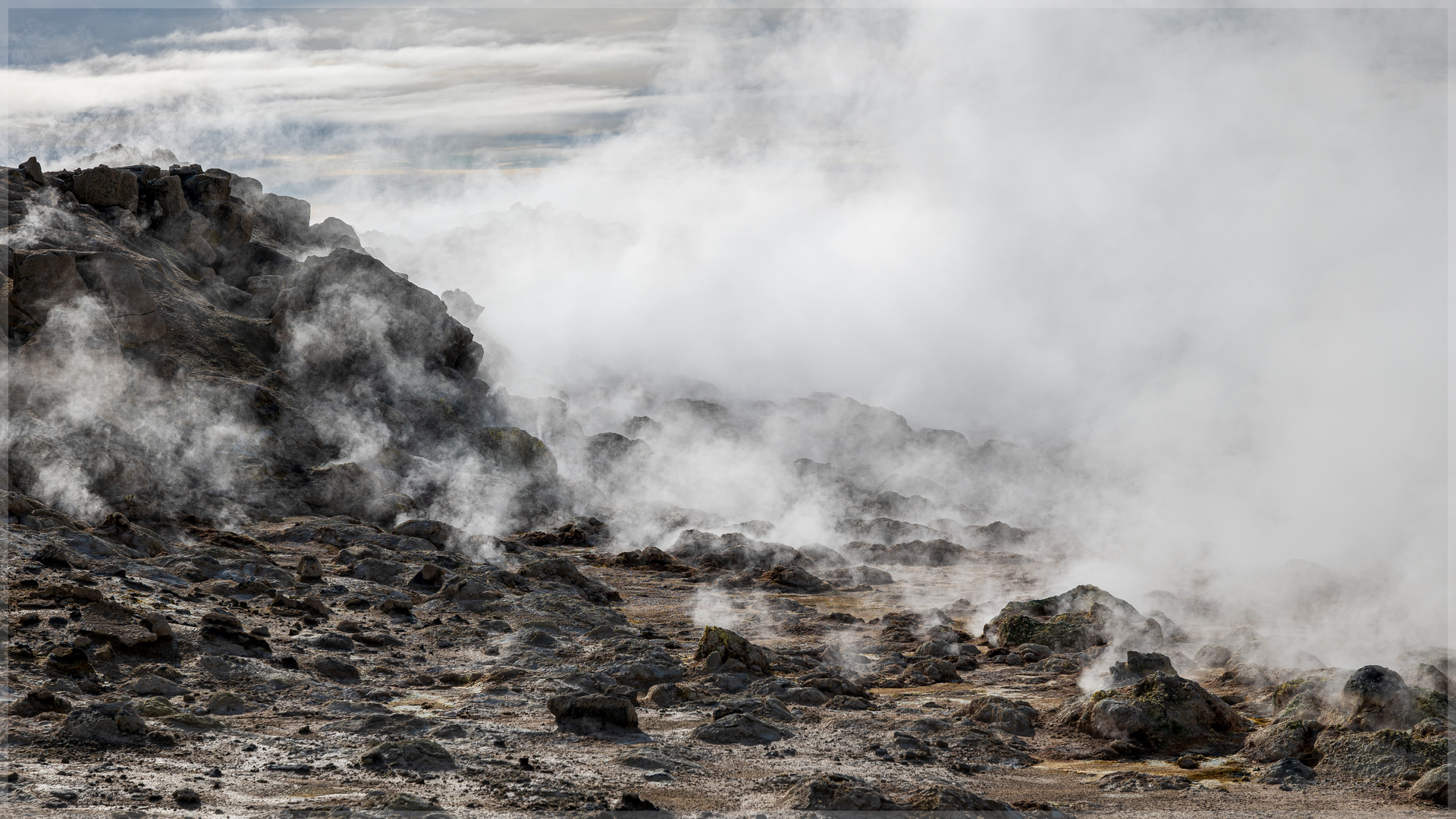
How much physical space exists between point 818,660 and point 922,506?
2823cm

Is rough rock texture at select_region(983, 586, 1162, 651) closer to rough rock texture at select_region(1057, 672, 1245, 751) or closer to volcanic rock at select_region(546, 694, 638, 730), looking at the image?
rough rock texture at select_region(1057, 672, 1245, 751)

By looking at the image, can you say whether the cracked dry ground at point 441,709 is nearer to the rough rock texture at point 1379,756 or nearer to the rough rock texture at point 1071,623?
the rough rock texture at point 1379,756

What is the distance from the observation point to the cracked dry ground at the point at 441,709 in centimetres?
993

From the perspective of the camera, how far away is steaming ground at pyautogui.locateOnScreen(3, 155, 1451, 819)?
11.0 metres

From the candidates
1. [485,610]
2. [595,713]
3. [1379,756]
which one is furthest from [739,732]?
[485,610]

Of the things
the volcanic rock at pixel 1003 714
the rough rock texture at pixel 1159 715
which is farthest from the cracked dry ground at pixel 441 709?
the rough rock texture at pixel 1159 715

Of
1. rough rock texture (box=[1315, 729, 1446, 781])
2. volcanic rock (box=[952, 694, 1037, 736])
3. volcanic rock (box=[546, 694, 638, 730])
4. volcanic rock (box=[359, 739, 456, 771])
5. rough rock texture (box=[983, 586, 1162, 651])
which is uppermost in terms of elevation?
volcanic rock (box=[359, 739, 456, 771])

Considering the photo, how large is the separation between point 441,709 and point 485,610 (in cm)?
695

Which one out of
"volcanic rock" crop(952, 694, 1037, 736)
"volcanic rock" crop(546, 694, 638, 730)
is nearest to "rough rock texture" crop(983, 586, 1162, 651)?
"volcanic rock" crop(952, 694, 1037, 736)

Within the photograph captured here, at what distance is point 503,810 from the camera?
30.7 ft

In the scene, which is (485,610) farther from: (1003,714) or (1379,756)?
(1379,756)

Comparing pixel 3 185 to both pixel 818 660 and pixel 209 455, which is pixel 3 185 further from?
pixel 818 660

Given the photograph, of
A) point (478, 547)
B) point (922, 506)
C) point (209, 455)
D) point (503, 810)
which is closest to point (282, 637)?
point (503, 810)

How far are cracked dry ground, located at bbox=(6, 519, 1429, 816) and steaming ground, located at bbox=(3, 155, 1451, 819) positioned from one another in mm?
66
